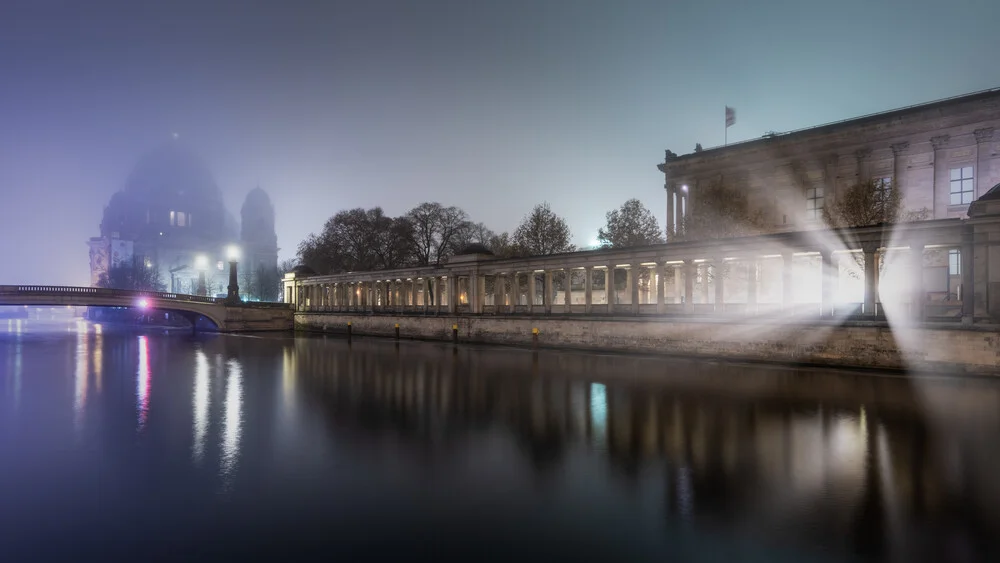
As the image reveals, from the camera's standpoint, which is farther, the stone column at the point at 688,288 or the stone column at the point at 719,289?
the stone column at the point at 688,288

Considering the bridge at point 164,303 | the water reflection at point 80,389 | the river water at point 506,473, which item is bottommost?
the water reflection at point 80,389

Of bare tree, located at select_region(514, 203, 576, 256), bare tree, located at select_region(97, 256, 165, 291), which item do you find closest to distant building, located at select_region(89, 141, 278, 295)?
bare tree, located at select_region(97, 256, 165, 291)

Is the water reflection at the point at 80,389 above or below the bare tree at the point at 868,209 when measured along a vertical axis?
below

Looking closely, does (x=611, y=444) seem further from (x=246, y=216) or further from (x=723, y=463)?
(x=246, y=216)

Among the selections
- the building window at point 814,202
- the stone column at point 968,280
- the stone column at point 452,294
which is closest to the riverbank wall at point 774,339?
the stone column at point 968,280

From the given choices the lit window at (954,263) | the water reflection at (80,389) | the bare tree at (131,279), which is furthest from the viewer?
the bare tree at (131,279)

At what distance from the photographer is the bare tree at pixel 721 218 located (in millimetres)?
37281

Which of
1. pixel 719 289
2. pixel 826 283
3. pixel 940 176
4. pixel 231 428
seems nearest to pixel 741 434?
pixel 231 428

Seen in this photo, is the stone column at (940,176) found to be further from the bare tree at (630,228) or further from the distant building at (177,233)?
the distant building at (177,233)

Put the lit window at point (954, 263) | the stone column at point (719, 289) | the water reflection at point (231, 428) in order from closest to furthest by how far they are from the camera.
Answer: the water reflection at point (231, 428) → the stone column at point (719, 289) → the lit window at point (954, 263)

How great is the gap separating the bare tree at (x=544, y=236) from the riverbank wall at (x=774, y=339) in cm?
1568

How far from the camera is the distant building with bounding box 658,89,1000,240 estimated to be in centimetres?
3406

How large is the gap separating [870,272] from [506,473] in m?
23.2

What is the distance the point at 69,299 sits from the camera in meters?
53.6
